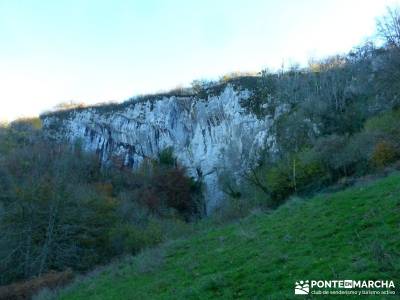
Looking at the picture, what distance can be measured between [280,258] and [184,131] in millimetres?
50937

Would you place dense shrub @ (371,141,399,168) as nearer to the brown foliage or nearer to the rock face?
the brown foliage

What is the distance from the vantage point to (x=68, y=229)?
26.5 metres

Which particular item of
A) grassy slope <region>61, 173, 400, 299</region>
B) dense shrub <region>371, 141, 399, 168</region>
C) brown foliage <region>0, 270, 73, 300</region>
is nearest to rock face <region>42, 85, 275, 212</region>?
A: dense shrub <region>371, 141, 399, 168</region>

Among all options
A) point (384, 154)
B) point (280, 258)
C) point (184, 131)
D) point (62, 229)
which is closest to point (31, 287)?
point (62, 229)

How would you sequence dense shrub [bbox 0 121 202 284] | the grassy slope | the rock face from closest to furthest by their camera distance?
the grassy slope → dense shrub [bbox 0 121 202 284] → the rock face

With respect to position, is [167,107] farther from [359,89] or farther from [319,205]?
[319,205]

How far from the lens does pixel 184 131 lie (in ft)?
201

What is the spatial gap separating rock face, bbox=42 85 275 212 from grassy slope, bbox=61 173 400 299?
30221mm

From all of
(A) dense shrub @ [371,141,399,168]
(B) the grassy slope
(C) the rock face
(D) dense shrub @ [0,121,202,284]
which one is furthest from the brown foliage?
(C) the rock face

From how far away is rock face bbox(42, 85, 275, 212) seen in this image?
176 ft

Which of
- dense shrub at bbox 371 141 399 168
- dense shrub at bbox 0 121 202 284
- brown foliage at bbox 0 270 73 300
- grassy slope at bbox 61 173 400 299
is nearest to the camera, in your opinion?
grassy slope at bbox 61 173 400 299

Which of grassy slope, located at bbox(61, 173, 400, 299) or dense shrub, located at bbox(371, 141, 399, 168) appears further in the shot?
dense shrub, located at bbox(371, 141, 399, 168)

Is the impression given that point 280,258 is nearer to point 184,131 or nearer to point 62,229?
point 62,229

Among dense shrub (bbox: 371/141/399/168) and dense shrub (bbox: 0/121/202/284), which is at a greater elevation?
dense shrub (bbox: 371/141/399/168)
